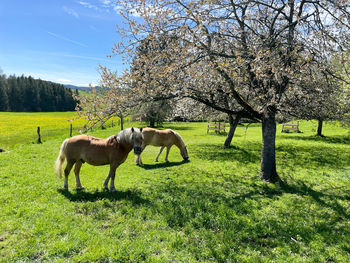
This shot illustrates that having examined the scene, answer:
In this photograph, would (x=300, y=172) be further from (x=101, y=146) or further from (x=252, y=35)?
(x=101, y=146)

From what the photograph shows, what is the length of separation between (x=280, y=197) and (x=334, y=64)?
707 cm

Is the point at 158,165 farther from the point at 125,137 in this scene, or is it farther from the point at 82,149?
the point at 82,149

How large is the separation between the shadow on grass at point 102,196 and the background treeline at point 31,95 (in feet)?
351

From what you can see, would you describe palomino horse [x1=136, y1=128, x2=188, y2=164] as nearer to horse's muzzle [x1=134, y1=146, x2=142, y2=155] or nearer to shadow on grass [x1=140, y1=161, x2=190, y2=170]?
shadow on grass [x1=140, y1=161, x2=190, y2=170]

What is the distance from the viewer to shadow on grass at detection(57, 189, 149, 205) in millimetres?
7035

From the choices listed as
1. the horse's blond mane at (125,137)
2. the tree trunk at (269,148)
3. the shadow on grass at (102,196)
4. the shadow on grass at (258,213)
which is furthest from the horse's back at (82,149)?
the tree trunk at (269,148)

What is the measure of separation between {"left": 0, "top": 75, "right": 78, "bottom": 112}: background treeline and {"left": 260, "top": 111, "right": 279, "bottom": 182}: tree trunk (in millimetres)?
110210

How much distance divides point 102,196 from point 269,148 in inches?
287

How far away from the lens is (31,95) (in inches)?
3871

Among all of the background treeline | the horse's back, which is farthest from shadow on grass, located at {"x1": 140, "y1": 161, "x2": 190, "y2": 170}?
the background treeline

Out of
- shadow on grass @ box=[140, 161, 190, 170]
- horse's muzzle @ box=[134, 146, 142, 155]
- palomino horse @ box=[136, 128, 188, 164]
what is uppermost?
horse's muzzle @ box=[134, 146, 142, 155]

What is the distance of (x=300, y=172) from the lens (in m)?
11.4

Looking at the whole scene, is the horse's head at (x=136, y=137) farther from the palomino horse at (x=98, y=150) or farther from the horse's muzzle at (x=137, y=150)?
the palomino horse at (x=98, y=150)

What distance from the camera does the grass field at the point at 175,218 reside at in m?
4.42
